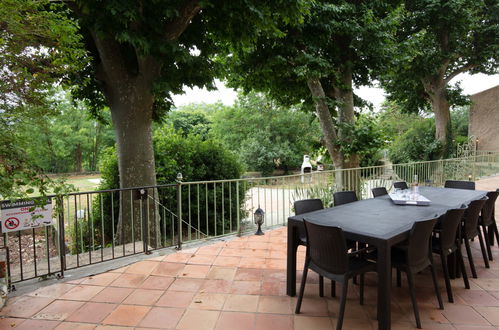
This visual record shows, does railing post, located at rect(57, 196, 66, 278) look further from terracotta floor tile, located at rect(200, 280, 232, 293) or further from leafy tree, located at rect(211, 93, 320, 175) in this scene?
leafy tree, located at rect(211, 93, 320, 175)

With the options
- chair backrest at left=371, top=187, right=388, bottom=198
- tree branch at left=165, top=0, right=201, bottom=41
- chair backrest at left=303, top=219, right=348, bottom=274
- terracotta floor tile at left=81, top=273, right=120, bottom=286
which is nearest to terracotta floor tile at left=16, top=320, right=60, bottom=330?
terracotta floor tile at left=81, top=273, right=120, bottom=286

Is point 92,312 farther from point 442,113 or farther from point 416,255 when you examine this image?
point 442,113

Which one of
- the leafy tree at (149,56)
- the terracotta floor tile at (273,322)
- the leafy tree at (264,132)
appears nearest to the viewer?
the terracotta floor tile at (273,322)

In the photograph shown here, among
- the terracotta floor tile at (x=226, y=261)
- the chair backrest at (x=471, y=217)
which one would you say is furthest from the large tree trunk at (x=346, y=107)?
the terracotta floor tile at (x=226, y=261)

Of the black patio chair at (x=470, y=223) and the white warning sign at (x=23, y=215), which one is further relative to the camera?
the black patio chair at (x=470, y=223)

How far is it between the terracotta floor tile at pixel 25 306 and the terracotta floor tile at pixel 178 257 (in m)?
1.37

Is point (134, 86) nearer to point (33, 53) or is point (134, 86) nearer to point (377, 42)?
point (33, 53)

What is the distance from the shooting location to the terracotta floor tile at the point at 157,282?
3250 millimetres

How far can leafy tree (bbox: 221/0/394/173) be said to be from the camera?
6.96 metres

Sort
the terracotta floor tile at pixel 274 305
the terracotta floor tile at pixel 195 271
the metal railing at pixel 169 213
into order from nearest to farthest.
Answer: the terracotta floor tile at pixel 274 305, the terracotta floor tile at pixel 195 271, the metal railing at pixel 169 213

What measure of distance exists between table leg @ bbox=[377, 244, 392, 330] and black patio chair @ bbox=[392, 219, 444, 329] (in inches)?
12.6

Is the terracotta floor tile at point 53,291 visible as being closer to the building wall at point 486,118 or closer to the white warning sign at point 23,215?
the white warning sign at point 23,215

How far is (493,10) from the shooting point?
41.4ft

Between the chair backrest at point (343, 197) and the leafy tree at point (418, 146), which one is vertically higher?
the leafy tree at point (418, 146)
